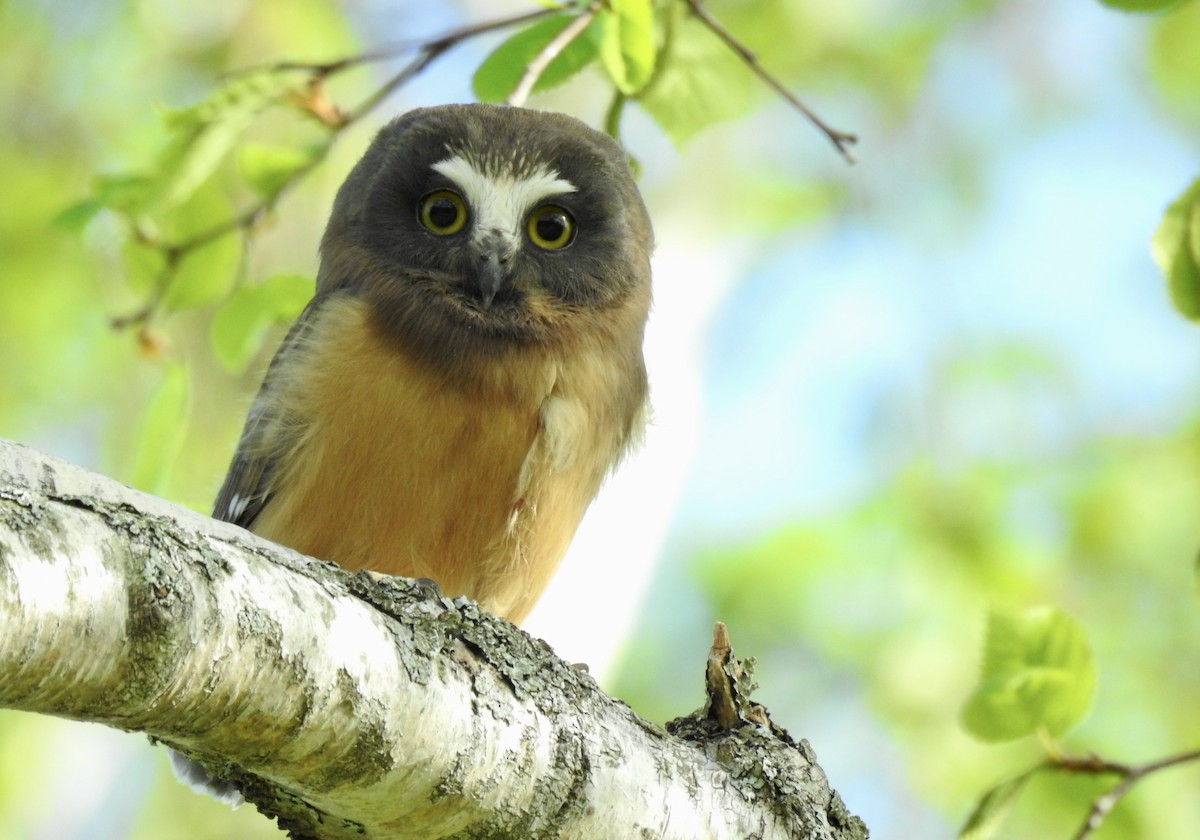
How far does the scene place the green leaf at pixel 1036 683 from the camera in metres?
3.72

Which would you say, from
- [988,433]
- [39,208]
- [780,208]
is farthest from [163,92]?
[988,433]

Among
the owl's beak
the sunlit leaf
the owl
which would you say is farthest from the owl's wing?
the sunlit leaf

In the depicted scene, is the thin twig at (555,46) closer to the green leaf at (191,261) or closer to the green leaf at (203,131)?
the green leaf at (203,131)

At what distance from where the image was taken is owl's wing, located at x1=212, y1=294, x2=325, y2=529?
16.4ft

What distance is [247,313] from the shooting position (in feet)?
15.9

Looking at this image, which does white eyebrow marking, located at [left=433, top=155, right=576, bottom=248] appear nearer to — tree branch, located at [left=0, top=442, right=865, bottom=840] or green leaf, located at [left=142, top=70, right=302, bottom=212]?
green leaf, located at [left=142, top=70, right=302, bottom=212]

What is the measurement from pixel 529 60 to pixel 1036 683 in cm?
241

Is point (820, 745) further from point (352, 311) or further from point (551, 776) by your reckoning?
point (551, 776)

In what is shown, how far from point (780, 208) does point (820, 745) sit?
5656 millimetres

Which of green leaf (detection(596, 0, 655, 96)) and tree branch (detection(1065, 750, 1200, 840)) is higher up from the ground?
green leaf (detection(596, 0, 655, 96))

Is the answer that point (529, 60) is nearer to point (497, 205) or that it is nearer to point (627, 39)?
point (627, 39)

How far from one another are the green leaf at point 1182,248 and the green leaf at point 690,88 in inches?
57.7

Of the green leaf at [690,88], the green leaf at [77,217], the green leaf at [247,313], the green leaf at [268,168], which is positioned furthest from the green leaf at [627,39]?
the green leaf at [77,217]

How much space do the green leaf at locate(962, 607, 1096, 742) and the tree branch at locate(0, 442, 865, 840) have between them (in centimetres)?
79
